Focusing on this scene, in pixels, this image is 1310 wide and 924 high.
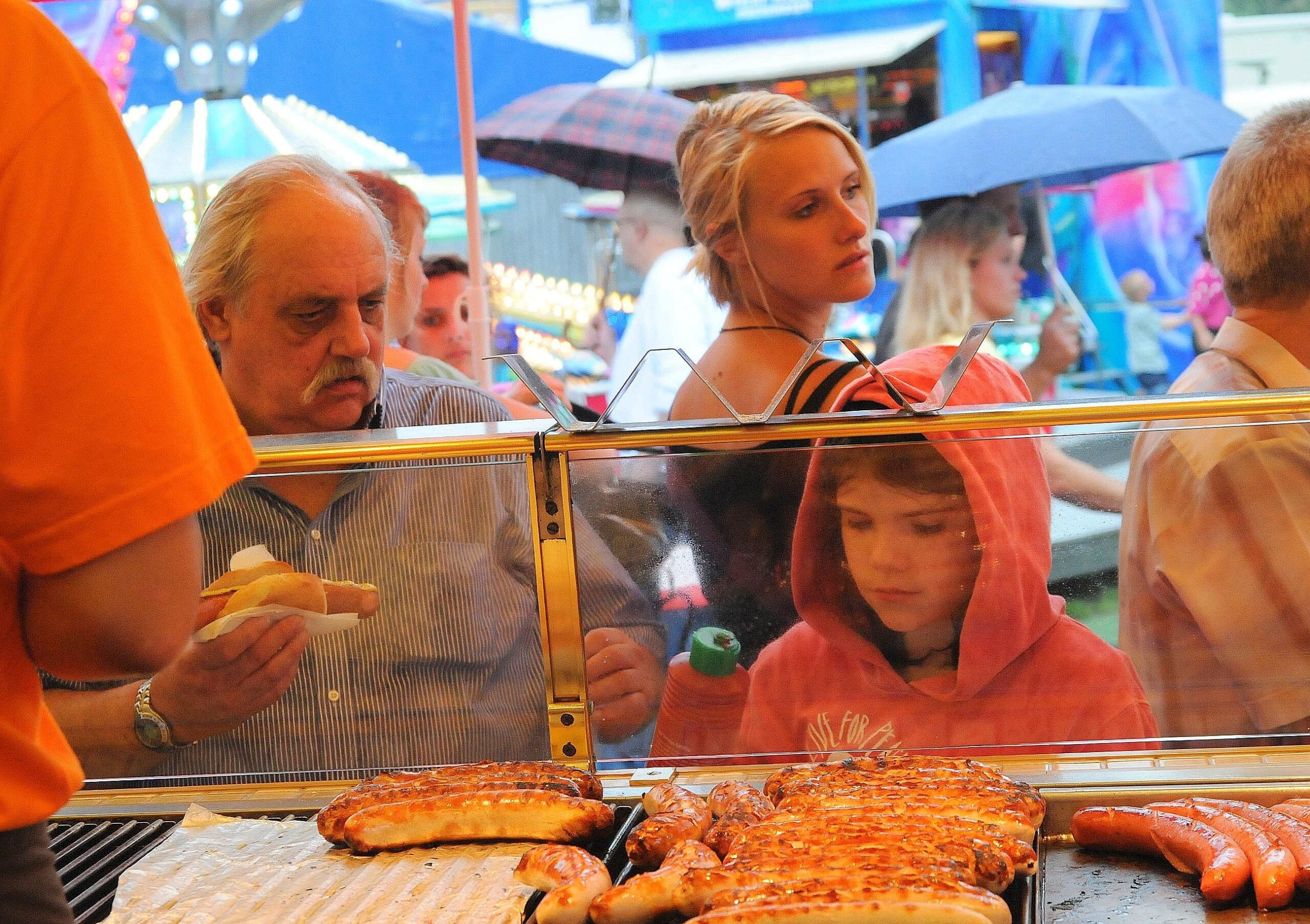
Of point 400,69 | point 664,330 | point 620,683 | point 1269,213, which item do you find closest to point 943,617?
point 620,683

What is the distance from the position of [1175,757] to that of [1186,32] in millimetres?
10168

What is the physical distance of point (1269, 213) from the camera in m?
2.61

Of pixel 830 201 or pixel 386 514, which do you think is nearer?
pixel 386 514

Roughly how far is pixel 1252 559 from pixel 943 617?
1.76ft

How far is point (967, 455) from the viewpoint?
192 cm

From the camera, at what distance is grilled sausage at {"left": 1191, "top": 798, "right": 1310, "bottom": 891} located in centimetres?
150

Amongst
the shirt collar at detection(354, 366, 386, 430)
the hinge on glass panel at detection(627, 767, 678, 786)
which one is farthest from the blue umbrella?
the hinge on glass panel at detection(627, 767, 678, 786)

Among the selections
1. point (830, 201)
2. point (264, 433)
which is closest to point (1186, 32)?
point (830, 201)

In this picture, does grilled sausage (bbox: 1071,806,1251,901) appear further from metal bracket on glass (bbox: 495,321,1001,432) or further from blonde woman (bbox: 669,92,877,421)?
blonde woman (bbox: 669,92,877,421)

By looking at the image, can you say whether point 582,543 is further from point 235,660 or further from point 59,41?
point 59,41

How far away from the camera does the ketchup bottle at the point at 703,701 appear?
2.00 metres

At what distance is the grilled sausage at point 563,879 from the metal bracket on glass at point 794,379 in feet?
2.09

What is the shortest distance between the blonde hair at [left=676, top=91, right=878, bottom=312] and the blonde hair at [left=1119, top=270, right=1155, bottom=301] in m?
7.58

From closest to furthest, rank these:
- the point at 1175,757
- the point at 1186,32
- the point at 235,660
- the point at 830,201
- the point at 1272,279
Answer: the point at 1175,757 < the point at 235,660 < the point at 1272,279 < the point at 830,201 < the point at 1186,32
